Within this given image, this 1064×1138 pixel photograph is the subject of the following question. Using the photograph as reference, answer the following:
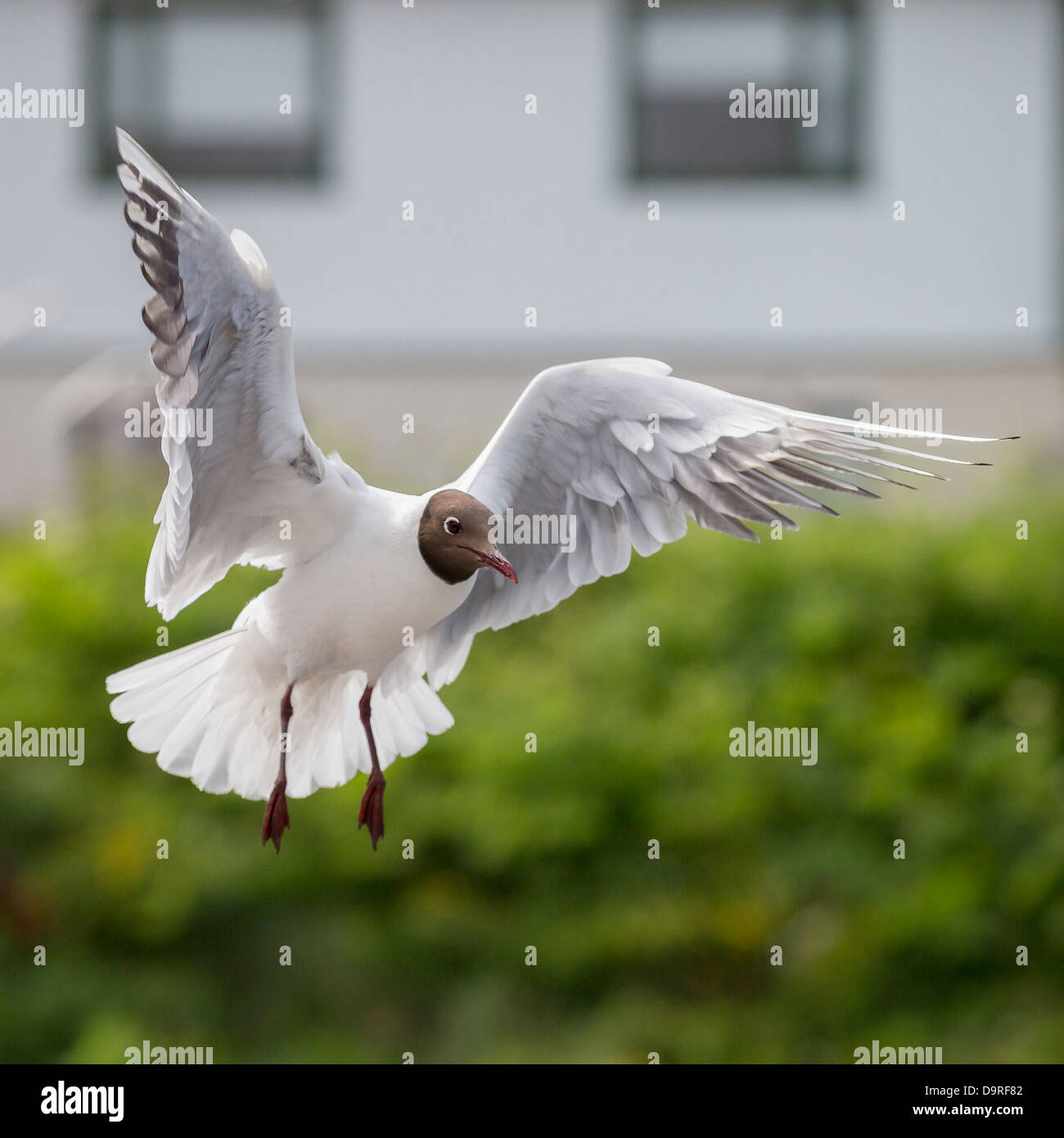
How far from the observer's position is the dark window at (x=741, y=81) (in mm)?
8703

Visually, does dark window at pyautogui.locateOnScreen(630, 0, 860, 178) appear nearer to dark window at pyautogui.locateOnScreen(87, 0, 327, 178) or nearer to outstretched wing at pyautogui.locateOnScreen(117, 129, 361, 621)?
dark window at pyautogui.locateOnScreen(87, 0, 327, 178)

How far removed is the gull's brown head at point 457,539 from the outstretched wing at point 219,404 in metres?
0.19

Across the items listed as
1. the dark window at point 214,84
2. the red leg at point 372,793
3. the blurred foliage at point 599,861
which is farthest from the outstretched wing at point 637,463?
the dark window at point 214,84

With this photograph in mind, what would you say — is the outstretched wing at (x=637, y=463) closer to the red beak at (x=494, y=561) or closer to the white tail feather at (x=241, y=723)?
the white tail feather at (x=241, y=723)

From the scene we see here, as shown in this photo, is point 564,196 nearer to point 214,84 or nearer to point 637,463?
point 214,84

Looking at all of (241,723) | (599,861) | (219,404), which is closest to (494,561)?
(219,404)

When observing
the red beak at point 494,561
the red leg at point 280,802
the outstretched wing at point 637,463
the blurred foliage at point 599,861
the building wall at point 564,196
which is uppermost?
the building wall at point 564,196

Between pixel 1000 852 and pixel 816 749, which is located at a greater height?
pixel 816 749

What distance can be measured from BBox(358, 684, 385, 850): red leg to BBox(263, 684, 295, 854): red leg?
0.10 meters

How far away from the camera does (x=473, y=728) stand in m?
6.17

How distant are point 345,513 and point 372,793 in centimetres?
38

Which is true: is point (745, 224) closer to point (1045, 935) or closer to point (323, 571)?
point (1045, 935)
